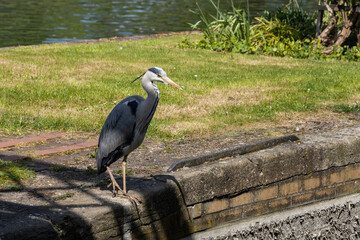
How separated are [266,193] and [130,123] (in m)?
1.79

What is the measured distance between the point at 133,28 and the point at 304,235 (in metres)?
15.6

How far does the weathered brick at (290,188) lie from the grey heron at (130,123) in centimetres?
183

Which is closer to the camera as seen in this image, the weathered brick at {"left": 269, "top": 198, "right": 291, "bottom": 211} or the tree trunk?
the weathered brick at {"left": 269, "top": 198, "right": 291, "bottom": 211}

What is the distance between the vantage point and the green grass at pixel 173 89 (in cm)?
698

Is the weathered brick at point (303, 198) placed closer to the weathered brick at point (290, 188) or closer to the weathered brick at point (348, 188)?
the weathered brick at point (290, 188)

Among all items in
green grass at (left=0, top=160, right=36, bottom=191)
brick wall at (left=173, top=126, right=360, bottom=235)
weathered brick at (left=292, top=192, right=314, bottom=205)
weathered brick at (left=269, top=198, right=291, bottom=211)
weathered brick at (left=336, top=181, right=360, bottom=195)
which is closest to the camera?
green grass at (left=0, top=160, right=36, bottom=191)

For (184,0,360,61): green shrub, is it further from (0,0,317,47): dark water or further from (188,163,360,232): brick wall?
(188,163,360,232): brick wall

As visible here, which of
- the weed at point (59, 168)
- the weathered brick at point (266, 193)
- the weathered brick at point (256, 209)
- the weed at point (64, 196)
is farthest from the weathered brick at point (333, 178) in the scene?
the weed at point (64, 196)

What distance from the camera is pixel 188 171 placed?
15.9 feet

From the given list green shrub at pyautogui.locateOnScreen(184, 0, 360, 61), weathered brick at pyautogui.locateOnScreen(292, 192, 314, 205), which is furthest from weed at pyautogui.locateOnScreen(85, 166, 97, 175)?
green shrub at pyautogui.locateOnScreen(184, 0, 360, 61)

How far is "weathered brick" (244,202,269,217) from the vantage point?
5.28m

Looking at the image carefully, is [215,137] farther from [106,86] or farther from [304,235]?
[106,86]

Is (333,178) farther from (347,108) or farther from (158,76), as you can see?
(158,76)

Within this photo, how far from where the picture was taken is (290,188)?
556 cm
